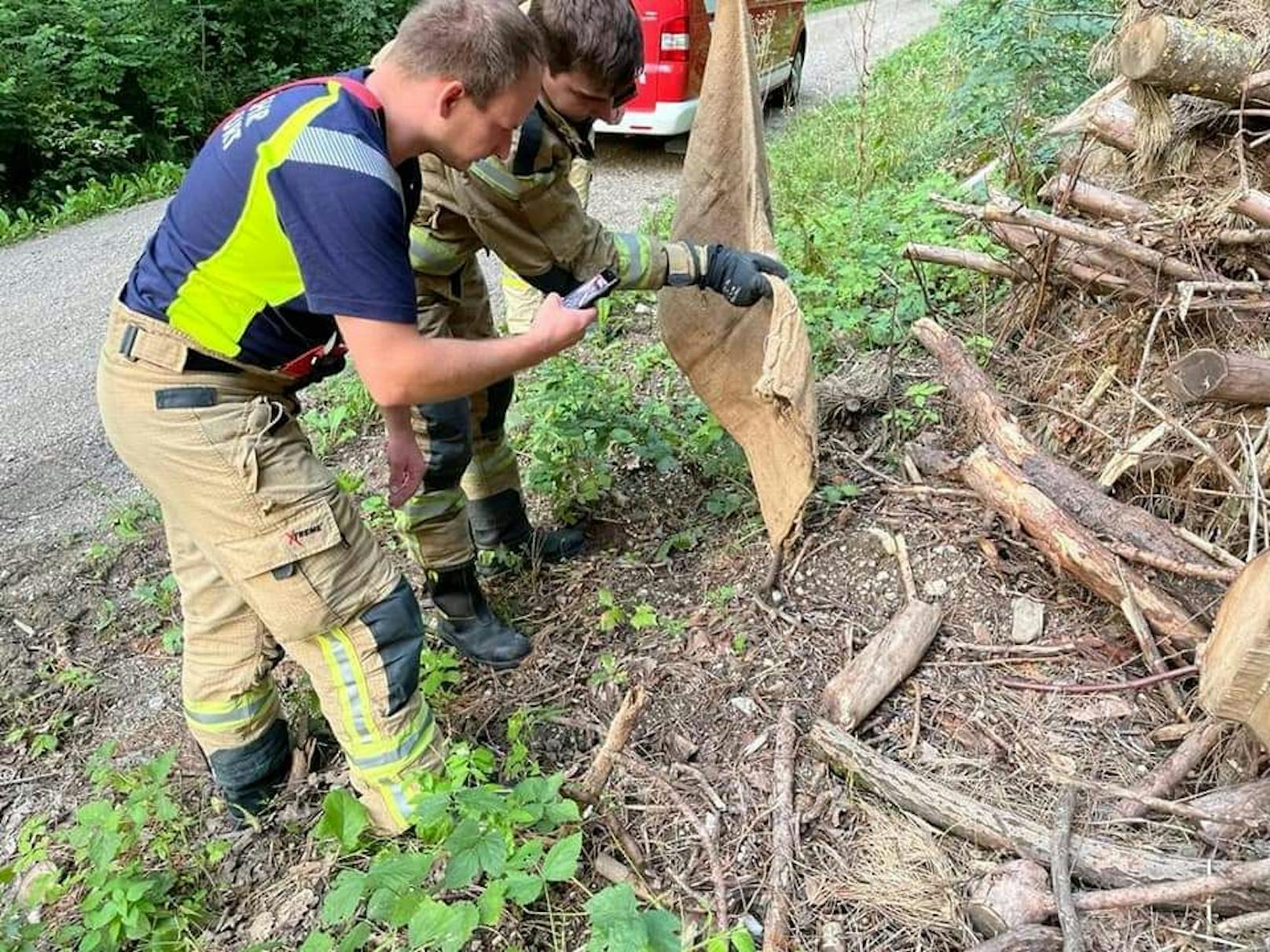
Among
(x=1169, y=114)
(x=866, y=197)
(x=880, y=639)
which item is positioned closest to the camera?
(x=880, y=639)

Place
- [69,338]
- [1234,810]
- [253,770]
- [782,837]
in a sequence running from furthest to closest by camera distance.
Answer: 1. [69,338]
2. [253,770]
3. [782,837]
4. [1234,810]

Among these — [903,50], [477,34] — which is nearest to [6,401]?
[477,34]

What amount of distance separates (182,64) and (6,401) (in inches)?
210

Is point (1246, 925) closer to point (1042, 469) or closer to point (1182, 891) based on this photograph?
point (1182, 891)

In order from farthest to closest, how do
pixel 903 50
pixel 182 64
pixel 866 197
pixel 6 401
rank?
pixel 903 50 < pixel 182 64 < pixel 866 197 < pixel 6 401

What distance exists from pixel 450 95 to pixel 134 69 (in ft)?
27.4

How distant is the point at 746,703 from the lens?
8.09ft

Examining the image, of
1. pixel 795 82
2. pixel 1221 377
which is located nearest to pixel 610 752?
pixel 1221 377

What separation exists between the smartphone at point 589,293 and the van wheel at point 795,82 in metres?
7.09

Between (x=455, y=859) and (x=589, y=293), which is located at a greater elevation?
(x=589, y=293)

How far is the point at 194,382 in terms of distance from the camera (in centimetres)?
197

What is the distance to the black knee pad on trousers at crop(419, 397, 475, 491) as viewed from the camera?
2.71 metres

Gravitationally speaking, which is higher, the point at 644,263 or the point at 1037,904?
the point at 644,263

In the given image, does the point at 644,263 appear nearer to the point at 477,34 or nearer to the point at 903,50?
the point at 477,34
